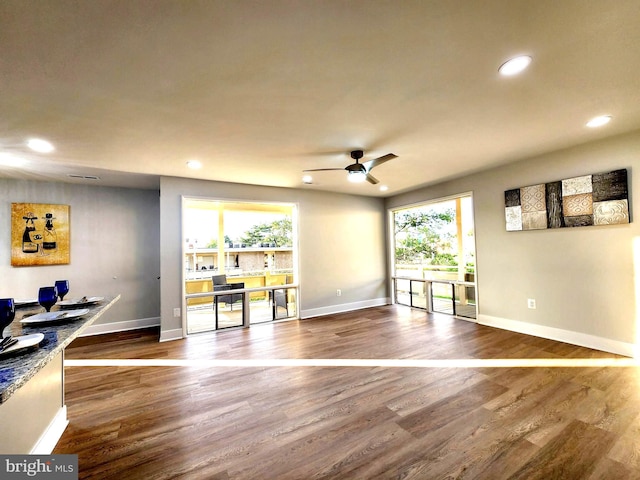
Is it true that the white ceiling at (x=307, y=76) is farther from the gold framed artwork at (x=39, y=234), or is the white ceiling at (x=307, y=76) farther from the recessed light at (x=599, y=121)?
the gold framed artwork at (x=39, y=234)

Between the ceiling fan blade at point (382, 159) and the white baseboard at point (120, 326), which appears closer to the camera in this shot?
the ceiling fan blade at point (382, 159)

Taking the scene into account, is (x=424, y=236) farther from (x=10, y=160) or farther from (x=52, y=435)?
(x=10, y=160)

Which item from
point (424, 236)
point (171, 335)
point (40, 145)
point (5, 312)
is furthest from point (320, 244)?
point (5, 312)

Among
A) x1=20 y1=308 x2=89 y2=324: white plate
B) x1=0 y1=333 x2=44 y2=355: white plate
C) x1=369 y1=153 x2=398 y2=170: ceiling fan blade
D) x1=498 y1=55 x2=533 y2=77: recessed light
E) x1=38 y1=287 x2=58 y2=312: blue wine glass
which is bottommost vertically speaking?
x1=0 y1=333 x2=44 y2=355: white plate

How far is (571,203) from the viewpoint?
11.3 feet

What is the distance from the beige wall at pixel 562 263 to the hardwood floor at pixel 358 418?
1.24 feet

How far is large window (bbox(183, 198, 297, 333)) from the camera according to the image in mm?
5305

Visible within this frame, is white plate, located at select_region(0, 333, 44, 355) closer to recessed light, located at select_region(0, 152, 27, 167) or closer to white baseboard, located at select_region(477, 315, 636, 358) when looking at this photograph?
recessed light, located at select_region(0, 152, 27, 167)

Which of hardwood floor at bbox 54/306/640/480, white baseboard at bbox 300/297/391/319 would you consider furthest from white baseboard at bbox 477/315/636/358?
white baseboard at bbox 300/297/391/319

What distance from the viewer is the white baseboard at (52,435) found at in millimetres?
1663

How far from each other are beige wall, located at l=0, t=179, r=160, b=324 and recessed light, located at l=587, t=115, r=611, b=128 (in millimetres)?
6200

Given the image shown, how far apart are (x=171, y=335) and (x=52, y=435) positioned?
7.76ft

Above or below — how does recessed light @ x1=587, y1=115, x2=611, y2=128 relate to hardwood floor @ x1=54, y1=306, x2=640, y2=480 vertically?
above

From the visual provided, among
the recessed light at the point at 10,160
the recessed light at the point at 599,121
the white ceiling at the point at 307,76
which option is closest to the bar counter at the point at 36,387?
the white ceiling at the point at 307,76
